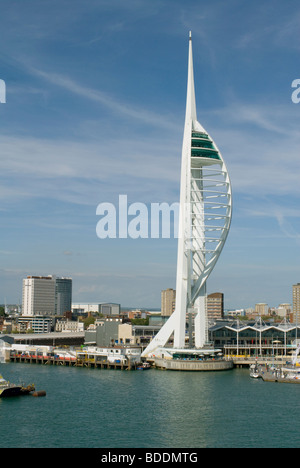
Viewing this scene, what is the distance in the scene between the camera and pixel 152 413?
31.3 meters

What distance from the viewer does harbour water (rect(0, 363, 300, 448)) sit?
25.6 meters

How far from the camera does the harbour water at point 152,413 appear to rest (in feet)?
84.1

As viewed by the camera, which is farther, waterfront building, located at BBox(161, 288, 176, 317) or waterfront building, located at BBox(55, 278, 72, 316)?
waterfront building, located at BBox(161, 288, 176, 317)

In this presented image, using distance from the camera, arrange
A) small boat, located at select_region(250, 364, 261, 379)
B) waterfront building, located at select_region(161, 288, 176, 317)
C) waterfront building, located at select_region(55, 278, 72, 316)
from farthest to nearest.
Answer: waterfront building, located at select_region(161, 288, 176, 317), waterfront building, located at select_region(55, 278, 72, 316), small boat, located at select_region(250, 364, 261, 379)

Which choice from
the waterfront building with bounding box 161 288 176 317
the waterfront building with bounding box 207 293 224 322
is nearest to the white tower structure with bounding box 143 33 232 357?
the waterfront building with bounding box 207 293 224 322

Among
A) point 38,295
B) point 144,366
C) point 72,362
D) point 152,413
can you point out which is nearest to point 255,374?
point 144,366

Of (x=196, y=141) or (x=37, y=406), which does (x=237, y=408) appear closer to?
(x=37, y=406)

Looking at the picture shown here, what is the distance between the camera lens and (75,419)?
97.5 feet

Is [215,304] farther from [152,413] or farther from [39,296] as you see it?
[152,413]

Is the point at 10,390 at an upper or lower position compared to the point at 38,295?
lower

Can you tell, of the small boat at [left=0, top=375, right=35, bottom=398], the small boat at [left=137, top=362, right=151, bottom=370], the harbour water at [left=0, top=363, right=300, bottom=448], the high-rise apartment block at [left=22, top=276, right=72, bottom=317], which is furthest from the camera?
the high-rise apartment block at [left=22, top=276, right=72, bottom=317]

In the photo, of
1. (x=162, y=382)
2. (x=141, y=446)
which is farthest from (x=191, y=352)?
(x=141, y=446)

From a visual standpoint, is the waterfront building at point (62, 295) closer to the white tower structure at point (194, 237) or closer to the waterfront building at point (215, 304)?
the waterfront building at point (215, 304)

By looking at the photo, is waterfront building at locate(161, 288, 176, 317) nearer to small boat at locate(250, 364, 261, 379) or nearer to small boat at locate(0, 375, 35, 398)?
small boat at locate(250, 364, 261, 379)
